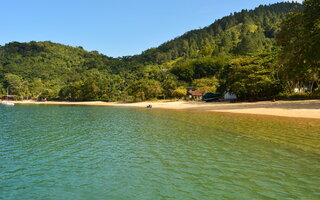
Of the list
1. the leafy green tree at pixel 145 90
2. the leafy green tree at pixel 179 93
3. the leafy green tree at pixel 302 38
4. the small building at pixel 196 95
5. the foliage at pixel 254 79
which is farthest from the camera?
the leafy green tree at pixel 145 90

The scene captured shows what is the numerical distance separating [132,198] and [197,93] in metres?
91.2

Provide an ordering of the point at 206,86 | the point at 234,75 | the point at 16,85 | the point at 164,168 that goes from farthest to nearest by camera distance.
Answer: the point at 16,85, the point at 206,86, the point at 234,75, the point at 164,168

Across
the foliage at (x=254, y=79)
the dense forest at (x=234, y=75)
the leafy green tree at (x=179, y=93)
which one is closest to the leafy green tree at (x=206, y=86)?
the dense forest at (x=234, y=75)

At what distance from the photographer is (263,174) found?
30.5ft

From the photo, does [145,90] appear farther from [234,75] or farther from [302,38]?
[302,38]

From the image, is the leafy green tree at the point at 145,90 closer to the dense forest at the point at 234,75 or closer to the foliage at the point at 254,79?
the dense forest at the point at 234,75

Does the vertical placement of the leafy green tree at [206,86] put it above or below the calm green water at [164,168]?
above

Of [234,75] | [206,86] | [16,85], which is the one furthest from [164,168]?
[16,85]

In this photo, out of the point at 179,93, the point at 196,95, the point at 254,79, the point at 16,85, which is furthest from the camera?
the point at 16,85

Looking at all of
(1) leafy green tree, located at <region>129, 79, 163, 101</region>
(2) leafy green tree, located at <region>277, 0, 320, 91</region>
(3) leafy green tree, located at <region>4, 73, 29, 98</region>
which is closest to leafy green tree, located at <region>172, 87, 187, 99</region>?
(1) leafy green tree, located at <region>129, 79, 163, 101</region>

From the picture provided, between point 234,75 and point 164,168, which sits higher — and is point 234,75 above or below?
above

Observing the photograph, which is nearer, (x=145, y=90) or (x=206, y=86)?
(x=145, y=90)

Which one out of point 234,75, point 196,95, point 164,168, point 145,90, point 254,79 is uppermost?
point 234,75

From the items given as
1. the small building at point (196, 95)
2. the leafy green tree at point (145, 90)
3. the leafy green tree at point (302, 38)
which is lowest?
the small building at point (196, 95)
